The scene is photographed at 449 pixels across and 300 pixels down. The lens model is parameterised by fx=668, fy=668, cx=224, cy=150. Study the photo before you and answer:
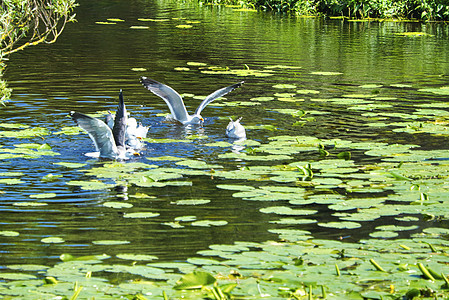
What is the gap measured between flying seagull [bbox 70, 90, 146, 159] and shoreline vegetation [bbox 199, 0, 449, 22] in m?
21.9

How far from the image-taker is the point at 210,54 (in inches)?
722

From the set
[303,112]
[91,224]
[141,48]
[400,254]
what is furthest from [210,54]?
[400,254]

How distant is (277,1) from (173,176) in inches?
1006

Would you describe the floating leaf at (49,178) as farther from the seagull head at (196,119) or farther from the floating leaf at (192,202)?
the seagull head at (196,119)

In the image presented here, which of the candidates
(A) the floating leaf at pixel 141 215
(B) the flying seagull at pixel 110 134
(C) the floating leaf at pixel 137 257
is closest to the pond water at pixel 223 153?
(A) the floating leaf at pixel 141 215

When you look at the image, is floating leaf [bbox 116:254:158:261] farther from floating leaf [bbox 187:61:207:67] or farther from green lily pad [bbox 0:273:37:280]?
floating leaf [bbox 187:61:207:67]

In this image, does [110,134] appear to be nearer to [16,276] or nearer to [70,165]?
[70,165]

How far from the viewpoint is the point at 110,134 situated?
830 cm

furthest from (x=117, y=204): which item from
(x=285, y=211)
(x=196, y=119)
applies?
(x=196, y=119)

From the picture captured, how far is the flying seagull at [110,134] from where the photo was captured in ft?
26.7

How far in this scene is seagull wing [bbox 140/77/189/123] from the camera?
1058cm

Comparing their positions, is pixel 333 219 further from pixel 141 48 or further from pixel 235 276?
pixel 141 48

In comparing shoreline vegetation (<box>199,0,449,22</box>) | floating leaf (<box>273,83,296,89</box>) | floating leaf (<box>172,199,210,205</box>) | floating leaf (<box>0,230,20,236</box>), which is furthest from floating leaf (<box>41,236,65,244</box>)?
shoreline vegetation (<box>199,0,449,22</box>)

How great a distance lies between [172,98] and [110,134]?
105 inches
